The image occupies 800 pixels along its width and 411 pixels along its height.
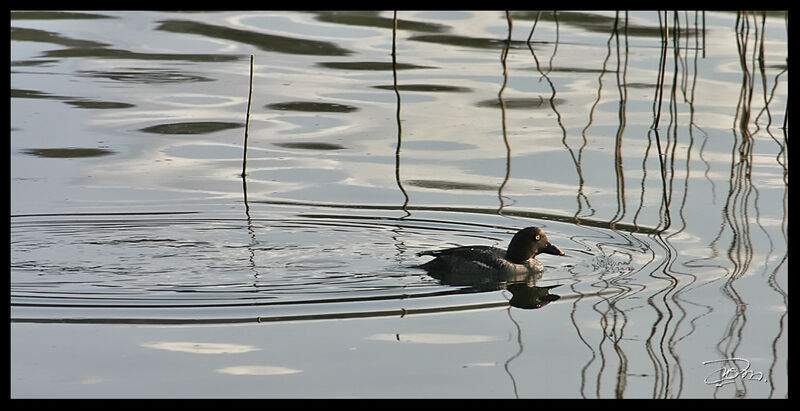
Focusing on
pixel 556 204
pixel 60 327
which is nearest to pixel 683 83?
pixel 556 204

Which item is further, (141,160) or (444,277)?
(141,160)

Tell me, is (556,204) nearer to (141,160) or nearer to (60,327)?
(141,160)

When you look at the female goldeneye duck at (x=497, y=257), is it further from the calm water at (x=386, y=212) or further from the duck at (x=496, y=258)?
the calm water at (x=386, y=212)

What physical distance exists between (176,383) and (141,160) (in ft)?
19.3

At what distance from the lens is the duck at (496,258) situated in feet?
28.8

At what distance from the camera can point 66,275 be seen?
8414 millimetres

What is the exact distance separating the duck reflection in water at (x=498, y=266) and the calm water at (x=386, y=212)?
84 millimetres

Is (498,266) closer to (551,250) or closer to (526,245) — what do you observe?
(526,245)

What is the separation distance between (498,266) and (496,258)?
0.07 meters

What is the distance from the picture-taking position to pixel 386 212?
10.4 meters
